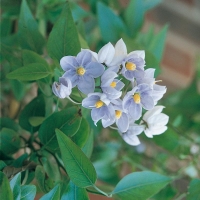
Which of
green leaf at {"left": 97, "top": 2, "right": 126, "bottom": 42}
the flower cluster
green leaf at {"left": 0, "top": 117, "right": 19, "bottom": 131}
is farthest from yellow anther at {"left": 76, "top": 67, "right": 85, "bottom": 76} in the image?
green leaf at {"left": 97, "top": 2, "right": 126, "bottom": 42}

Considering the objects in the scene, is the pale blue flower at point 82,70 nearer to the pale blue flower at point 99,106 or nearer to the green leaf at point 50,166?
the pale blue flower at point 99,106

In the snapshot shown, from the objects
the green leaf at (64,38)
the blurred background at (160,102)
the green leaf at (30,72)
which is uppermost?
the green leaf at (64,38)

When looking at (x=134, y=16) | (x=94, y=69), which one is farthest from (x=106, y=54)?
(x=134, y=16)

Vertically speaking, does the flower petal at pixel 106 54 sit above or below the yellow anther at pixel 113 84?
above

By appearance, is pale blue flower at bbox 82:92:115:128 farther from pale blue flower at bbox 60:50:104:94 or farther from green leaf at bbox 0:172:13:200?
green leaf at bbox 0:172:13:200

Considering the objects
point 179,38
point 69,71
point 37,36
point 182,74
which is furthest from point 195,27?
point 69,71

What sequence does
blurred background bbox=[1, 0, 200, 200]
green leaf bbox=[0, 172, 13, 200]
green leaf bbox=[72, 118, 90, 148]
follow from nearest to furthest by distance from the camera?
green leaf bbox=[0, 172, 13, 200] < green leaf bbox=[72, 118, 90, 148] < blurred background bbox=[1, 0, 200, 200]

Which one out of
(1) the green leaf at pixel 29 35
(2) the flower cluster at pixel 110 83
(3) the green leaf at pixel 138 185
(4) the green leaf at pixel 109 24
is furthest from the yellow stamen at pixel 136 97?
(4) the green leaf at pixel 109 24

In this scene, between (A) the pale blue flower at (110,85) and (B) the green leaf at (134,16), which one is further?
(B) the green leaf at (134,16)
